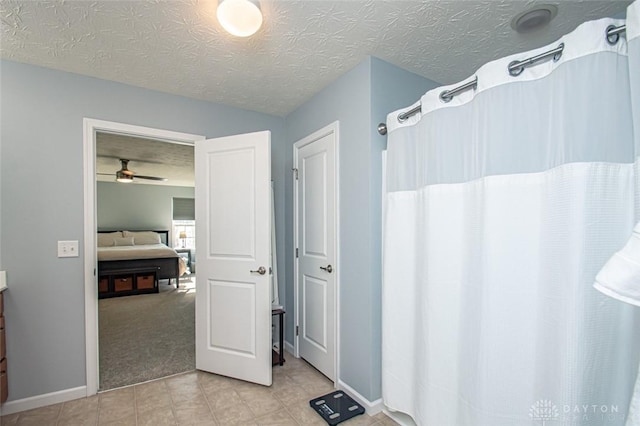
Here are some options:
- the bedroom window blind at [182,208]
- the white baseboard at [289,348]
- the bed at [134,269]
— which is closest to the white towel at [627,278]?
the white baseboard at [289,348]

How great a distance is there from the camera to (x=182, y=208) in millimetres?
8203

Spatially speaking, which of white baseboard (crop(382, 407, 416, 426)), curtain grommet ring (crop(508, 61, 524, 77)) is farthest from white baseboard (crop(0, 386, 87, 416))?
curtain grommet ring (crop(508, 61, 524, 77))

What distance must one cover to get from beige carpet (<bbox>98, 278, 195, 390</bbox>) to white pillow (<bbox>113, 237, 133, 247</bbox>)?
6.94ft

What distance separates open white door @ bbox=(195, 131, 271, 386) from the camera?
2.36 meters

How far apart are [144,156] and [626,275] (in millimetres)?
5647

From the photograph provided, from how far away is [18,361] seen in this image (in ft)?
6.68

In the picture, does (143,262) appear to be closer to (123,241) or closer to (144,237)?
(123,241)

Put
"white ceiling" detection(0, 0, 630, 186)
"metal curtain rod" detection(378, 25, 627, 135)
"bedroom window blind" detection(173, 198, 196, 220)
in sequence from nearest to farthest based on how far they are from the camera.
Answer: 1. "metal curtain rod" detection(378, 25, 627, 135)
2. "white ceiling" detection(0, 0, 630, 186)
3. "bedroom window blind" detection(173, 198, 196, 220)

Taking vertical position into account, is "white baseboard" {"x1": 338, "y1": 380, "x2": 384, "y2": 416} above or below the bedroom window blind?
below

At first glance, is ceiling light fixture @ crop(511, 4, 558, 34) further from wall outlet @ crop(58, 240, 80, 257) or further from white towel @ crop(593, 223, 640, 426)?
wall outlet @ crop(58, 240, 80, 257)

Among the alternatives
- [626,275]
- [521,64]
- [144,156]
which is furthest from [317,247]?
[144,156]

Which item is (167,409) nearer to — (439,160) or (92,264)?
(92,264)

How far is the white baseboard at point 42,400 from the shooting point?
2.00 meters

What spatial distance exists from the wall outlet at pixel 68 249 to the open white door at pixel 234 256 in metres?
0.86
